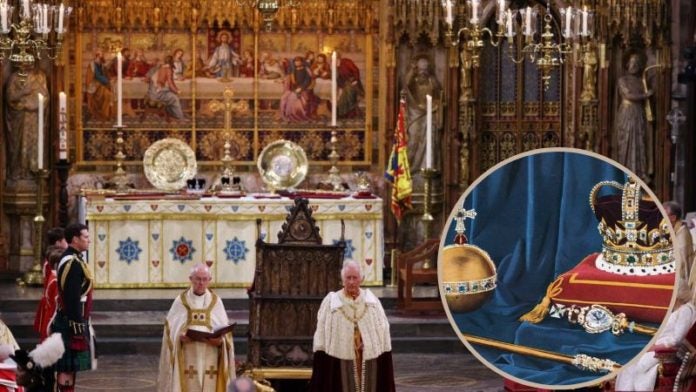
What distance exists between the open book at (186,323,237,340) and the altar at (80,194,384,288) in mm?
6630

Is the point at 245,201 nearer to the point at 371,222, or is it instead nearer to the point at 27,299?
the point at 371,222

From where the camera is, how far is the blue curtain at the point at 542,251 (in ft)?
27.3

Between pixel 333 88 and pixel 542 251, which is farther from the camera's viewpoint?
pixel 333 88

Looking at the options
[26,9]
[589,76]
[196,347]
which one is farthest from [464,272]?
[589,76]

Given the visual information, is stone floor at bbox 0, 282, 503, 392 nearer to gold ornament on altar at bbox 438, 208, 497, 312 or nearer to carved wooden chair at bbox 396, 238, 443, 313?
carved wooden chair at bbox 396, 238, 443, 313

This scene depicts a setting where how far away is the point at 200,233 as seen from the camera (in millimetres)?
18656

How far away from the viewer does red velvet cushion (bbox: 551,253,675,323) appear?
327 inches

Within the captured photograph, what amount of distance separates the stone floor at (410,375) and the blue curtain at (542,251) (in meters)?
6.50

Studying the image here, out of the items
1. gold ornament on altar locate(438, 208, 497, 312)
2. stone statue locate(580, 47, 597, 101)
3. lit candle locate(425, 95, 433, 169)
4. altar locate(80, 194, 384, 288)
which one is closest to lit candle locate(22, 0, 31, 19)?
altar locate(80, 194, 384, 288)

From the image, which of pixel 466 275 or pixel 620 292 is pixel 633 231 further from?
pixel 466 275

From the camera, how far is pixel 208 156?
811 inches

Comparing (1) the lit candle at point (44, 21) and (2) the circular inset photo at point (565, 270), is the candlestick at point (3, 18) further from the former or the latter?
(2) the circular inset photo at point (565, 270)

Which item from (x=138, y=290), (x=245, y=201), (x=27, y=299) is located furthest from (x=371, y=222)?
(x=27, y=299)

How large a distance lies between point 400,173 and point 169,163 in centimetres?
294
